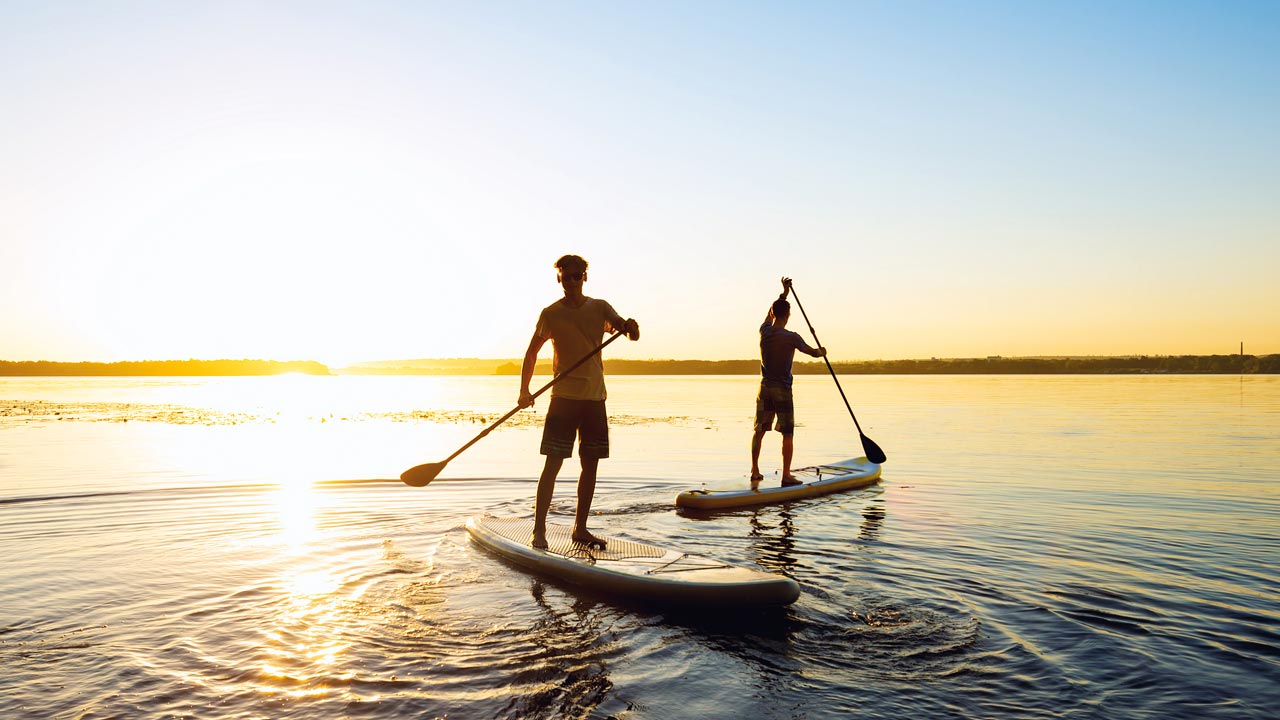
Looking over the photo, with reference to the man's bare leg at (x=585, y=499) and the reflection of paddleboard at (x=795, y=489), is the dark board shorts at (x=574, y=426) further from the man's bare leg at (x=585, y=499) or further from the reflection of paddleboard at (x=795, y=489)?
the reflection of paddleboard at (x=795, y=489)

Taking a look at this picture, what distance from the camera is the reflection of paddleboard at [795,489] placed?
10.2 m

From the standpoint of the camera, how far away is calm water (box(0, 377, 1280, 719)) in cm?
396

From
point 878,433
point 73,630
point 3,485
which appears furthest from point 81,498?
point 878,433

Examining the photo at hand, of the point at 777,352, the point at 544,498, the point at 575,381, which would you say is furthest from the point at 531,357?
the point at 777,352

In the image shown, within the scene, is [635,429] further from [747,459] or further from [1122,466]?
[1122,466]

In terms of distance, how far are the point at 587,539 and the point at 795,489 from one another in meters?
4.81

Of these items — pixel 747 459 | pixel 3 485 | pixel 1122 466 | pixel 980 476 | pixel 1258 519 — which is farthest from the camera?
pixel 747 459

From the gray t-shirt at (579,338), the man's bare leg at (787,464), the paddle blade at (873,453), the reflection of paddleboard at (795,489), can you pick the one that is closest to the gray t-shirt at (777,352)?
the man's bare leg at (787,464)

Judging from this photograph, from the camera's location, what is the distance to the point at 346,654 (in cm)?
454

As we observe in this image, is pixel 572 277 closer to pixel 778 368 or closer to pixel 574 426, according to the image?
pixel 574 426

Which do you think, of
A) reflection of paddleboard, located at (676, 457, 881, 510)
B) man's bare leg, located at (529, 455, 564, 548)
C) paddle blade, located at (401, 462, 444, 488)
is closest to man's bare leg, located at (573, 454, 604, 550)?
man's bare leg, located at (529, 455, 564, 548)

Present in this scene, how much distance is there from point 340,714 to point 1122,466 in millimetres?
15000

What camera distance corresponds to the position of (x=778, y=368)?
11.2 m

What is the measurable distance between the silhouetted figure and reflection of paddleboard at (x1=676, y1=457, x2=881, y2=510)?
243 millimetres
